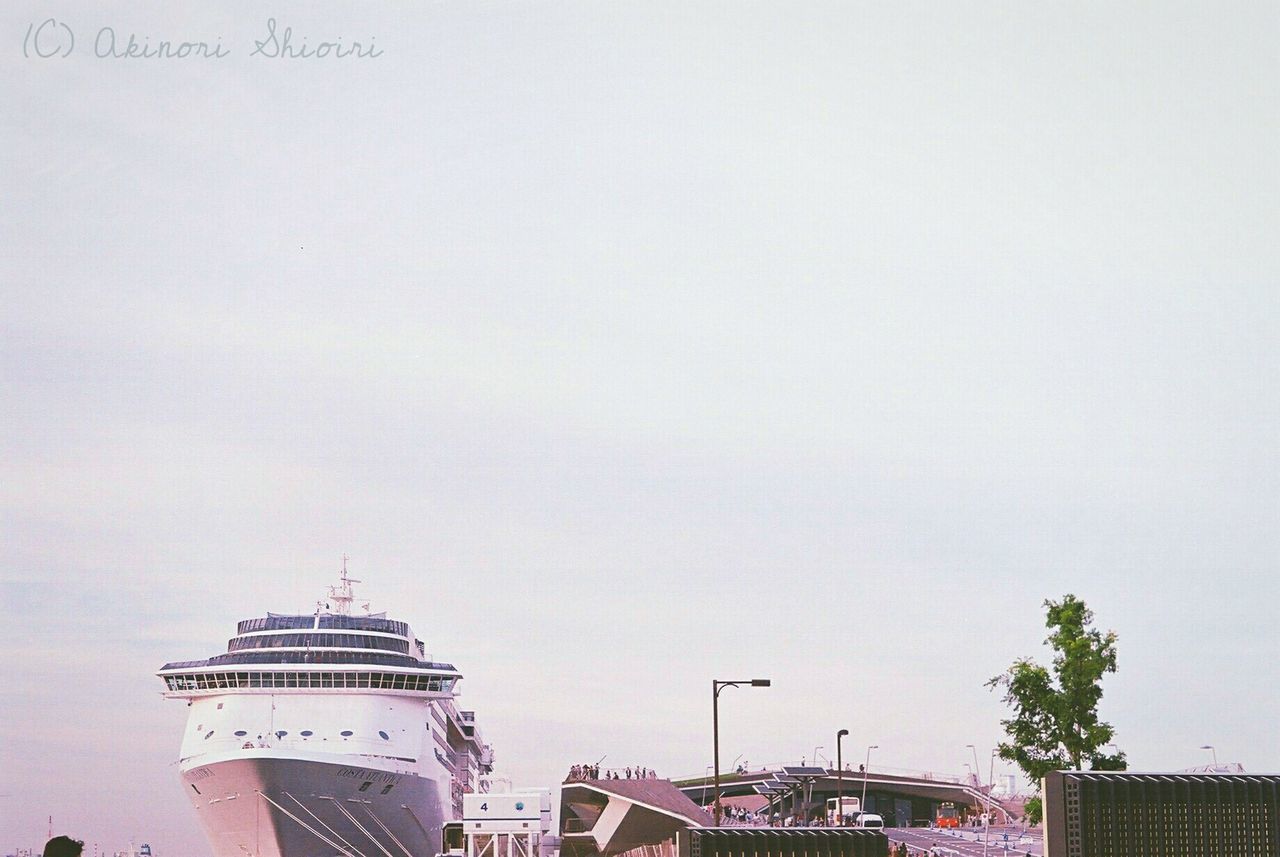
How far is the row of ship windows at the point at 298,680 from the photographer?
75812mm

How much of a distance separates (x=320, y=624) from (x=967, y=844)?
136 feet

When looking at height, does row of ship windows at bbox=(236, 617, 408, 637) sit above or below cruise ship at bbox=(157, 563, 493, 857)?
above

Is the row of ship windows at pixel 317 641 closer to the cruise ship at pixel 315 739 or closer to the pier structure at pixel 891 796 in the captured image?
the cruise ship at pixel 315 739

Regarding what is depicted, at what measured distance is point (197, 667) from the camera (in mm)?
76875

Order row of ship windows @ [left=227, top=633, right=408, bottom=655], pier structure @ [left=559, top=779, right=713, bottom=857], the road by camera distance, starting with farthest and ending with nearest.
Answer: the road < row of ship windows @ [left=227, top=633, right=408, bottom=655] < pier structure @ [left=559, top=779, right=713, bottom=857]

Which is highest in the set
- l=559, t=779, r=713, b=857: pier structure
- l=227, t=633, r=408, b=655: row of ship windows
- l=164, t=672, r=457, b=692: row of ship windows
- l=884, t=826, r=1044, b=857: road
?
l=227, t=633, r=408, b=655: row of ship windows

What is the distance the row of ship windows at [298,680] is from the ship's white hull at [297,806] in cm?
454

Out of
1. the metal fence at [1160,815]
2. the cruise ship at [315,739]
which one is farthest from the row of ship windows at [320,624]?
the metal fence at [1160,815]

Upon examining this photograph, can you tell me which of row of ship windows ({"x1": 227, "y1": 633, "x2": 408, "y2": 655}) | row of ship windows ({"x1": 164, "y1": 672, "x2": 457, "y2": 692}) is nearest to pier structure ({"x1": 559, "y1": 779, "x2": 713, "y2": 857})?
row of ship windows ({"x1": 164, "y1": 672, "x2": 457, "y2": 692})

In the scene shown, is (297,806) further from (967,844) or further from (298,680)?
(967,844)

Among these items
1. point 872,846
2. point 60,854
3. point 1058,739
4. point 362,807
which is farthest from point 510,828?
point 60,854

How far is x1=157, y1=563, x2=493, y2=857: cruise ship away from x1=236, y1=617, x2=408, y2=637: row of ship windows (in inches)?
3.0

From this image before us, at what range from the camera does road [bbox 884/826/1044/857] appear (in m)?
80.9

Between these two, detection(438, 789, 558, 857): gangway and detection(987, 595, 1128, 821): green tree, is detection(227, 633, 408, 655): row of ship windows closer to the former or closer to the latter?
detection(438, 789, 558, 857): gangway
